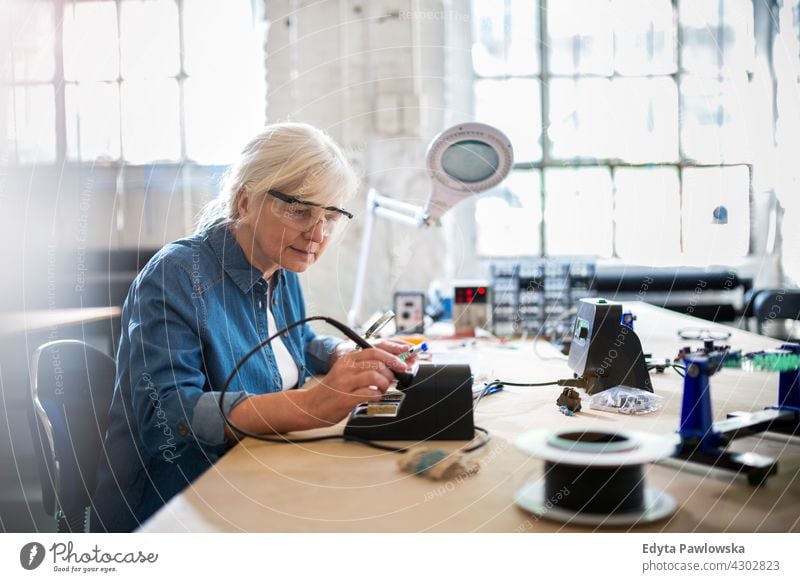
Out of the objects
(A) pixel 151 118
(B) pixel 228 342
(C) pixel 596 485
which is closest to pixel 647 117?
(A) pixel 151 118

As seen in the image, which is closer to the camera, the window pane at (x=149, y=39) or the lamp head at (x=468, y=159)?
the lamp head at (x=468, y=159)

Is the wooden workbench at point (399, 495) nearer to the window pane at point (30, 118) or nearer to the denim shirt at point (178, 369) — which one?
the denim shirt at point (178, 369)

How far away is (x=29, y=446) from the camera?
224 centimetres

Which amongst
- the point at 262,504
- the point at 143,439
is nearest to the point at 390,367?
the point at 262,504

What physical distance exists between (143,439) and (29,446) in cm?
142

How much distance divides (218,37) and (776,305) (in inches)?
115

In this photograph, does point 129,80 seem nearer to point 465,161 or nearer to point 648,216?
point 465,161

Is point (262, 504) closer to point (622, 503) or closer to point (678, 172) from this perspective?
point (622, 503)

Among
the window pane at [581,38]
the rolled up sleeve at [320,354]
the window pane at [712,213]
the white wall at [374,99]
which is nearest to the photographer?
the rolled up sleeve at [320,354]

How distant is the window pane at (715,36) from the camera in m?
3.54

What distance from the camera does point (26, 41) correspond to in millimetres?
1489

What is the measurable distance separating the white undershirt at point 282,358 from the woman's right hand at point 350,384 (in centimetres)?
43

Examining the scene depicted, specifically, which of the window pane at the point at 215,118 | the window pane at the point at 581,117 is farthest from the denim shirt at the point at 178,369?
the window pane at the point at 581,117

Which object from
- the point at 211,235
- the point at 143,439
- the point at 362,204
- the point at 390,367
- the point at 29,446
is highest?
the point at 362,204
